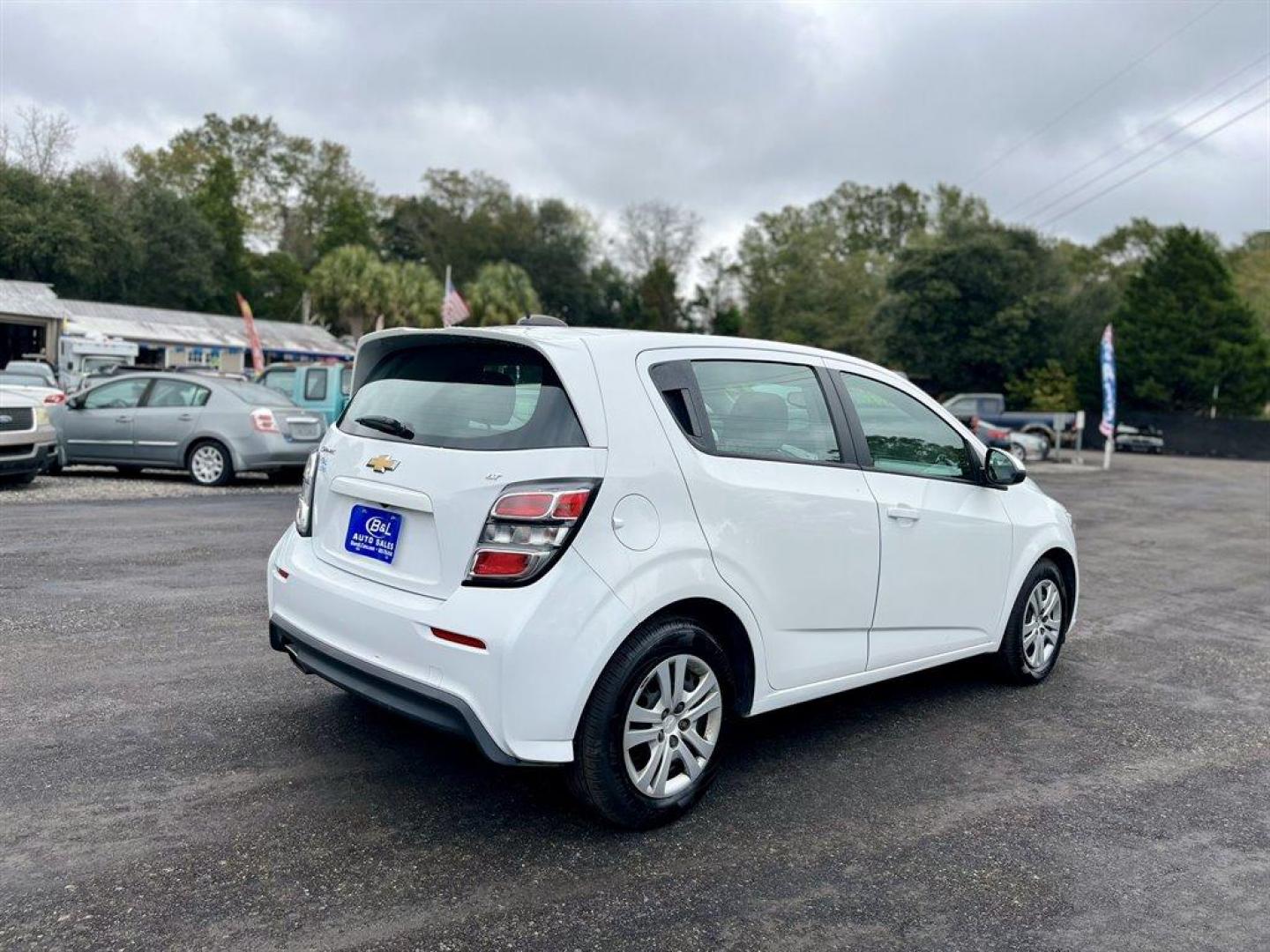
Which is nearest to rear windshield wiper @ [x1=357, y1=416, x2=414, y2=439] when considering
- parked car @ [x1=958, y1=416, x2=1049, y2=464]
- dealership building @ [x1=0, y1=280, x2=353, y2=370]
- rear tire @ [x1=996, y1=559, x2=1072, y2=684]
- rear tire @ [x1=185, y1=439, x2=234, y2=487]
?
rear tire @ [x1=996, y1=559, x2=1072, y2=684]

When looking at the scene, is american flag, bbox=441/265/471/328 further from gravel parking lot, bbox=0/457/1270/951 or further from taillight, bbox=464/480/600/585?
taillight, bbox=464/480/600/585

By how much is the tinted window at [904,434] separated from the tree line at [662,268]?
138 feet

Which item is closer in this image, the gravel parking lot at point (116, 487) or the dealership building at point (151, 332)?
the gravel parking lot at point (116, 487)

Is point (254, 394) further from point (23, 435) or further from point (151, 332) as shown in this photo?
point (151, 332)

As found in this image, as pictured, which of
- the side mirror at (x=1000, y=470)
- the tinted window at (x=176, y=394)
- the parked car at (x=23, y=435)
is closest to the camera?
the side mirror at (x=1000, y=470)

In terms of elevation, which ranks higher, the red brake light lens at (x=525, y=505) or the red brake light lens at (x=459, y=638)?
the red brake light lens at (x=525, y=505)

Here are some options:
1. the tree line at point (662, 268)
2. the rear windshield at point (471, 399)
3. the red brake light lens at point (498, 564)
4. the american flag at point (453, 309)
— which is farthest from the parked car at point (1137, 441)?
the red brake light lens at point (498, 564)

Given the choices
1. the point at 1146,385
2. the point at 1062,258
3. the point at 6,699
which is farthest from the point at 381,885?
the point at 1062,258

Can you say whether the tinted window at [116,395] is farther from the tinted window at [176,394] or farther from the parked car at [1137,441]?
the parked car at [1137,441]

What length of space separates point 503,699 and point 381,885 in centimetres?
66

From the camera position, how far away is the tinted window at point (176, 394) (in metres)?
13.4

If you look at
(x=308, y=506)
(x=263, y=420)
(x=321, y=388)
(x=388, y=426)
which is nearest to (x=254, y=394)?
(x=263, y=420)

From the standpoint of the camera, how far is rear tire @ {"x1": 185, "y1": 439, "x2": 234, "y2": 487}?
13297mm

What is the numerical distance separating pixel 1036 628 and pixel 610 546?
3.20 meters
